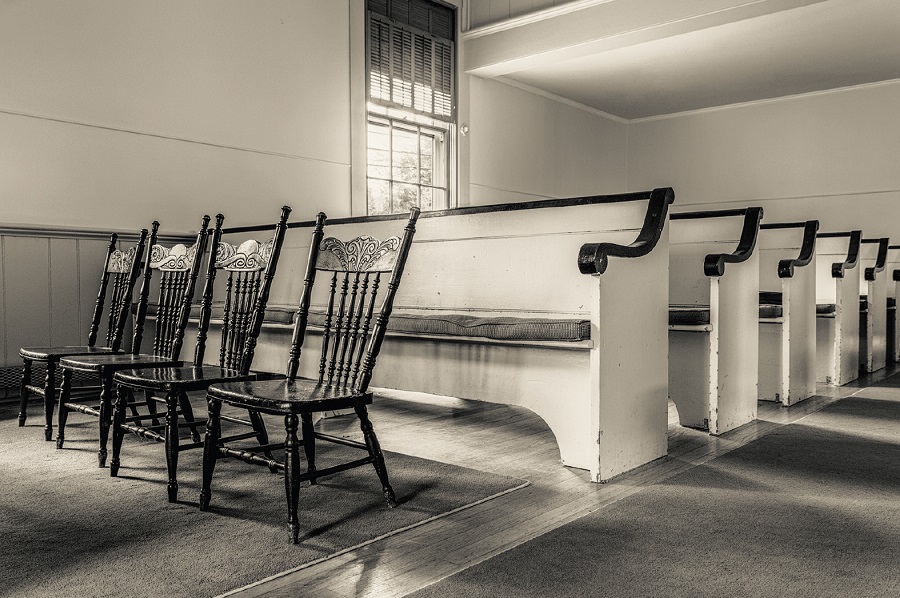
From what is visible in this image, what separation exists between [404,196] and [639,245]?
486cm

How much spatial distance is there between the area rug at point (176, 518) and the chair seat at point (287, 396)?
35cm

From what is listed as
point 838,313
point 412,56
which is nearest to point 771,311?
point 838,313

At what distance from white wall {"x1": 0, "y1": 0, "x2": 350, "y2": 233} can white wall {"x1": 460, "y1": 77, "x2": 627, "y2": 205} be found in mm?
1987

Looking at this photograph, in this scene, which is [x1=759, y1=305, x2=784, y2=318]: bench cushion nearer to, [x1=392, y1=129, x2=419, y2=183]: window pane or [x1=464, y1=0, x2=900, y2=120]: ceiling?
[x1=464, y1=0, x2=900, y2=120]: ceiling

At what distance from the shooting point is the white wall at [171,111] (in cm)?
468

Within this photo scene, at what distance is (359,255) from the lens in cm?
248

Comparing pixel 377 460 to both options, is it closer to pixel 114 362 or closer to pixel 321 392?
pixel 321 392

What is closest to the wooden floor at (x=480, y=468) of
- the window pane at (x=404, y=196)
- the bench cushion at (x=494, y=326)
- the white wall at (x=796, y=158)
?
the bench cushion at (x=494, y=326)

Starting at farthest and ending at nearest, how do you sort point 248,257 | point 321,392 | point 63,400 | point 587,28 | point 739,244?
1. point 587,28
2. point 739,244
3. point 63,400
4. point 248,257
5. point 321,392

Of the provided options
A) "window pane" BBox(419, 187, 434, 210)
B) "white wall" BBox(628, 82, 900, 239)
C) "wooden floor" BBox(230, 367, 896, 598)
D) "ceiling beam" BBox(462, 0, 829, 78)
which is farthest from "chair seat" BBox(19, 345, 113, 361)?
"white wall" BBox(628, 82, 900, 239)

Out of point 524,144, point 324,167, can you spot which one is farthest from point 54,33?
point 524,144

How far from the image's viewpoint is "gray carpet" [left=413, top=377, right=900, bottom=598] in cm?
170

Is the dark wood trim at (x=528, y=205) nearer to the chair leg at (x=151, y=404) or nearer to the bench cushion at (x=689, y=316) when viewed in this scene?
the bench cushion at (x=689, y=316)

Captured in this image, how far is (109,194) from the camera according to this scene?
200 inches
